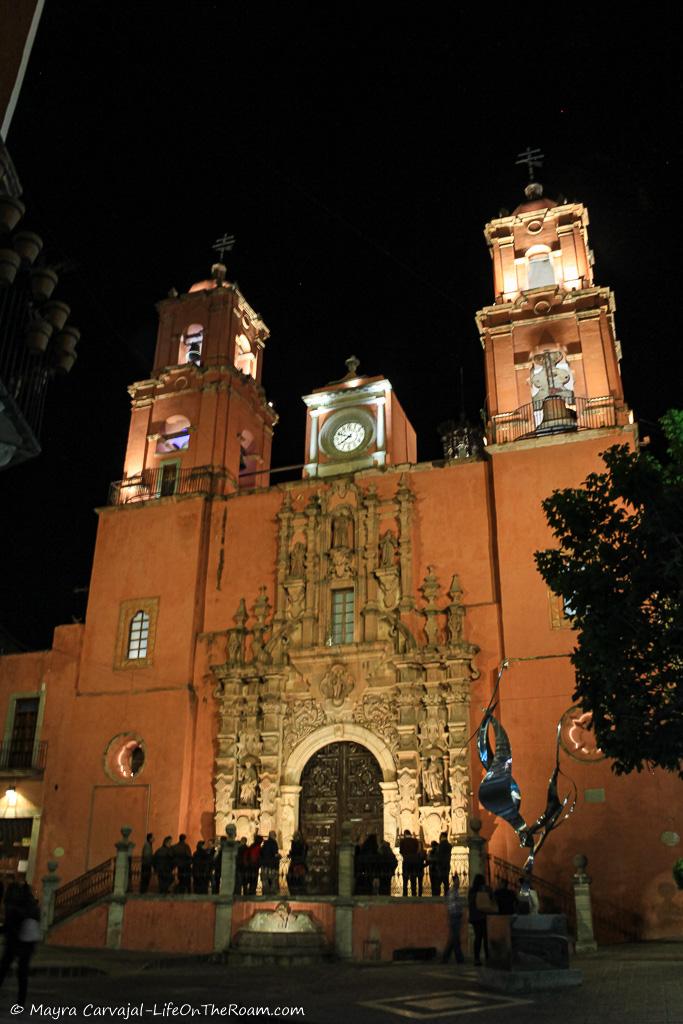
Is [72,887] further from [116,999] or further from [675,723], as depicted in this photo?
[675,723]

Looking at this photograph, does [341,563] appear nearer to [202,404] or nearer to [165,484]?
[165,484]

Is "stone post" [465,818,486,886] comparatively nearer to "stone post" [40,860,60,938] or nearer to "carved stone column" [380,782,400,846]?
"carved stone column" [380,782,400,846]

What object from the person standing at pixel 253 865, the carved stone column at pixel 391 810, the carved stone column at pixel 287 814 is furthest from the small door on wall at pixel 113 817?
the carved stone column at pixel 391 810

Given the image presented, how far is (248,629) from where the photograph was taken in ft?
66.9

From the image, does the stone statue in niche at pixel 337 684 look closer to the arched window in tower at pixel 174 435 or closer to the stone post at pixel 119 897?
the stone post at pixel 119 897

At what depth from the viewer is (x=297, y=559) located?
20875mm

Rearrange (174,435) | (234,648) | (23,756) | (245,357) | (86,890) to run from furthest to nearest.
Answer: (245,357) → (174,435) → (23,756) → (234,648) → (86,890)

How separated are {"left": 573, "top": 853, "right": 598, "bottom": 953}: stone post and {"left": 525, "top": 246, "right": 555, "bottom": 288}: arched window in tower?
15.0m

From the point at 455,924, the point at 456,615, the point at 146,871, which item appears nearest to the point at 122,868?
the point at 146,871

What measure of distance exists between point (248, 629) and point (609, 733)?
11098 mm

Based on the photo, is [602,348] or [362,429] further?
[362,429]

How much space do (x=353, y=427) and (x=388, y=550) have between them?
442 centimetres

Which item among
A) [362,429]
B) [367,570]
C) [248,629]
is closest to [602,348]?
[362,429]

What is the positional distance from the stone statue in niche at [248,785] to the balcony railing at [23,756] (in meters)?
5.25
